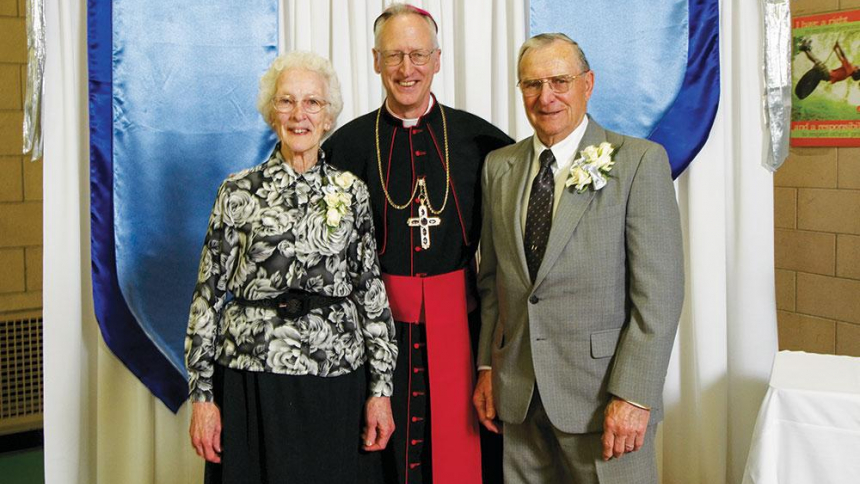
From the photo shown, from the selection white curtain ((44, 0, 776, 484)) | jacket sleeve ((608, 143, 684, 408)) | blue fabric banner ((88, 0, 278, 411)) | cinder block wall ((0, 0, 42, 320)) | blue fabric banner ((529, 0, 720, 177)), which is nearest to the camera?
jacket sleeve ((608, 143, 684, 408))

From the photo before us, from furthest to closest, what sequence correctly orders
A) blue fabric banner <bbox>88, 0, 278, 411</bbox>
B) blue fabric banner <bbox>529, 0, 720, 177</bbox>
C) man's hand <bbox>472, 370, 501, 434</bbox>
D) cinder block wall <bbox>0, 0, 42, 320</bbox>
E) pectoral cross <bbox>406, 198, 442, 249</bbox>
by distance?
cinder block wall <bbox>0, 0, 42, 320</bbox>, blue fabric banner <bbox>529, 0, 720, 177</bbox>, blue fabric banner <bbox>88, 0, 278, 411</bbox>, pectoral cross <bbox>406, 198, 442, 249</bbox>, man's hand <bbox>472, 370, 501, 434</bbox>

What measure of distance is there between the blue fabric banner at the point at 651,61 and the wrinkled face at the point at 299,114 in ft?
4.42

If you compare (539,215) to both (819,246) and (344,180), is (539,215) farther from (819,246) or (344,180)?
(819,246)

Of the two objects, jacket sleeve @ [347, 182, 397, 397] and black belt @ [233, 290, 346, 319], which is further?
jacket sleeve @ [347, 182, 397, 397]

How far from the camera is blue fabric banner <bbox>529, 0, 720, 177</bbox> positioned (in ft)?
10.5

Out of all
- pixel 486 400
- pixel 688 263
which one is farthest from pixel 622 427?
pixel 688 263

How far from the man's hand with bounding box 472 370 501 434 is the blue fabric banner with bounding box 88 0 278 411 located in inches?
43.5

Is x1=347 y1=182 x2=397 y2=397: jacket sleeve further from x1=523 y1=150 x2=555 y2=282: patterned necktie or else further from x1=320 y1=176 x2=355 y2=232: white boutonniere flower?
x1=523 y1=150 x2=555 y2=282: patterned necktie

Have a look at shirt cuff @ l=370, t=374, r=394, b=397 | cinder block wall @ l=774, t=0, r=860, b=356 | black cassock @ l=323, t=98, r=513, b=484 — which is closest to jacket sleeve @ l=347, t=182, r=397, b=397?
shirt cuff @ l=370, t=374, r=394, b=397

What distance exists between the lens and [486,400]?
231 centimetres

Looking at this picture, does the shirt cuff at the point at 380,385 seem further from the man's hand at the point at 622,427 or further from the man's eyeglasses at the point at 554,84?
the man's eyeglasses at the point at 554,84

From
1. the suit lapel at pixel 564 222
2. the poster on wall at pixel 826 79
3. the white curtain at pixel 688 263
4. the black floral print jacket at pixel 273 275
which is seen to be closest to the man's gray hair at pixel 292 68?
the black floral print jacket at pixel 273 275

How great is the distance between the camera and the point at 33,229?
4.30 metres

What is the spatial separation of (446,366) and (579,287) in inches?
19.7
